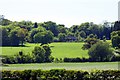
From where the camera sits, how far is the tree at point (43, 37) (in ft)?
168

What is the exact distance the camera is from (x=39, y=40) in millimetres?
51500

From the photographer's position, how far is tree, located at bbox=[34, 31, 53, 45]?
5134 cm

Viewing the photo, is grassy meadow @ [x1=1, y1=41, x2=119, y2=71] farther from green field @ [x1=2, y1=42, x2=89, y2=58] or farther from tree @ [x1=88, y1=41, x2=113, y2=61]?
tree @ [x1=88, y1=41, x2=113, y2=61]

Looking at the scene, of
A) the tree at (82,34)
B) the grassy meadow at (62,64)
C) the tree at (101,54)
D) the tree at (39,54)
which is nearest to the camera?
the grassy meadow at (62,64)

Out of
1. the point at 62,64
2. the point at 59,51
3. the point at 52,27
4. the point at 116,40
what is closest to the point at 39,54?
the point at 62,64

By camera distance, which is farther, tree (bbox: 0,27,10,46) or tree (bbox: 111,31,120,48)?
tree (bbox: 0,27,10,46)

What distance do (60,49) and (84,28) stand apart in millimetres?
24773

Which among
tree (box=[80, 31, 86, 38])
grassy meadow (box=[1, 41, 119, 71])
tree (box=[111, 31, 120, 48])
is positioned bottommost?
grassy meadow (box=[1, 41, 119, 71])

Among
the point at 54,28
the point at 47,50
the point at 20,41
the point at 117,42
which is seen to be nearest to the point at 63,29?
the point at 54,28

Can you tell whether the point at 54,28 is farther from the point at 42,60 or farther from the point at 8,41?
the point at 42,60

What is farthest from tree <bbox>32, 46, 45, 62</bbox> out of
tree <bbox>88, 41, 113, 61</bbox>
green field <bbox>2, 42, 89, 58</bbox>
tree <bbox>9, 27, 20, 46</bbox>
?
tree <bbox>9, 27, 20, 46</bbox>

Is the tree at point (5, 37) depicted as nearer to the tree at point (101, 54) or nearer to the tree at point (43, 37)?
the tree at point (43, 37)

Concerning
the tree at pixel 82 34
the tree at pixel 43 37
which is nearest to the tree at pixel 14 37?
the tree at pixel 43 37

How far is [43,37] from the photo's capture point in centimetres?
5156
